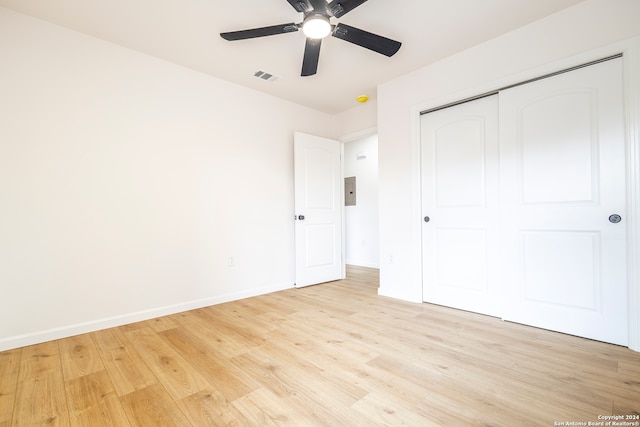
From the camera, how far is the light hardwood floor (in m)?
1.37

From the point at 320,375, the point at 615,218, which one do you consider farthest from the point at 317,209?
the point at 615,218

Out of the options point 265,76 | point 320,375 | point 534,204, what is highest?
point 265,76

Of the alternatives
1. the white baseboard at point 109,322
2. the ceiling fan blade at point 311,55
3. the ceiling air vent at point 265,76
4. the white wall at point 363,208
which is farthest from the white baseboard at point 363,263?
the ceiling fan blade at point 311,55

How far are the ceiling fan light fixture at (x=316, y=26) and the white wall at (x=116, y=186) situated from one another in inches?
67.8

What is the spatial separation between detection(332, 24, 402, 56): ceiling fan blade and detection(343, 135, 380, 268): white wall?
3.09 meters

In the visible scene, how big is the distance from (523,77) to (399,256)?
206 centimetres

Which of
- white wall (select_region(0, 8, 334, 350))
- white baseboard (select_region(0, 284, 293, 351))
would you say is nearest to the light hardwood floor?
white baseboard (select_region(0, 284, 293, 351))

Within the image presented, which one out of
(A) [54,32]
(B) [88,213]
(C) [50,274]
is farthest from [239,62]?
(C) [50,274]

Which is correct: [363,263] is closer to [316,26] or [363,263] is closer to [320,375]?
[320,375]

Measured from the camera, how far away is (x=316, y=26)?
191 cm

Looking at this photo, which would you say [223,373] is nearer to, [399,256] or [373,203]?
[399,256]

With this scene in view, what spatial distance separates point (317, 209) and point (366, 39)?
2.35 metres

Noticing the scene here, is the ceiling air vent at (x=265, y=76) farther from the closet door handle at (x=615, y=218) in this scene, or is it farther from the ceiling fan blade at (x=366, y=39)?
the closet door handle at (x=615, y=218)

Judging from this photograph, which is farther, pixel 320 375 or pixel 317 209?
pixel 317 209
